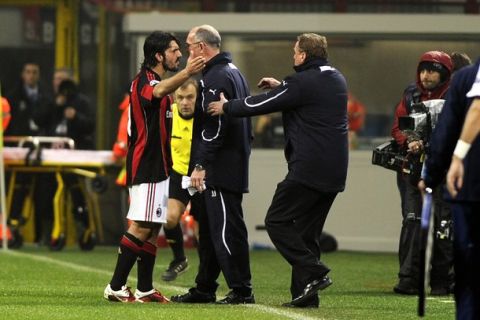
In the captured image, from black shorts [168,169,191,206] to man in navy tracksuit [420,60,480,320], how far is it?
691cm

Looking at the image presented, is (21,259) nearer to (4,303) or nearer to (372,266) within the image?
(372,266)

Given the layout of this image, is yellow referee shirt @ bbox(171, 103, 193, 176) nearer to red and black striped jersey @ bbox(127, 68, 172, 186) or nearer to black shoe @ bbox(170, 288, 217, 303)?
black shoe @ bbox(170, 288, 217, 303)

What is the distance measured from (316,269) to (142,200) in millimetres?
1277

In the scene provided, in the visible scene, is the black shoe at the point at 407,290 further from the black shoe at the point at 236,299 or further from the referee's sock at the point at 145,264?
the referee's sock at the point at 145,264

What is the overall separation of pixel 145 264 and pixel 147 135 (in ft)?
2.99

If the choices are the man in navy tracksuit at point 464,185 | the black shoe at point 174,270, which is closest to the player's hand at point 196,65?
the man in navy tracksuit at point 464,185

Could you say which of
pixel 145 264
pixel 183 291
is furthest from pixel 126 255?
pixel 183 291

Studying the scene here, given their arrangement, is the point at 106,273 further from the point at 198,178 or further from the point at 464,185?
the point at 464,185

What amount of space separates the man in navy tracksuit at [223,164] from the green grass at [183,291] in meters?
0.32

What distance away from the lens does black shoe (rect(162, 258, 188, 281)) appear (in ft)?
48.2

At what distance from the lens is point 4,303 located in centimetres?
1179

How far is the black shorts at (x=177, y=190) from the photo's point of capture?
15.1 m

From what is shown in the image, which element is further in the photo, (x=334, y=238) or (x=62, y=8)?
(x=62, y=8)

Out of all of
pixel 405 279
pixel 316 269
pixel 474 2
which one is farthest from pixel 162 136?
pixel 474 2
